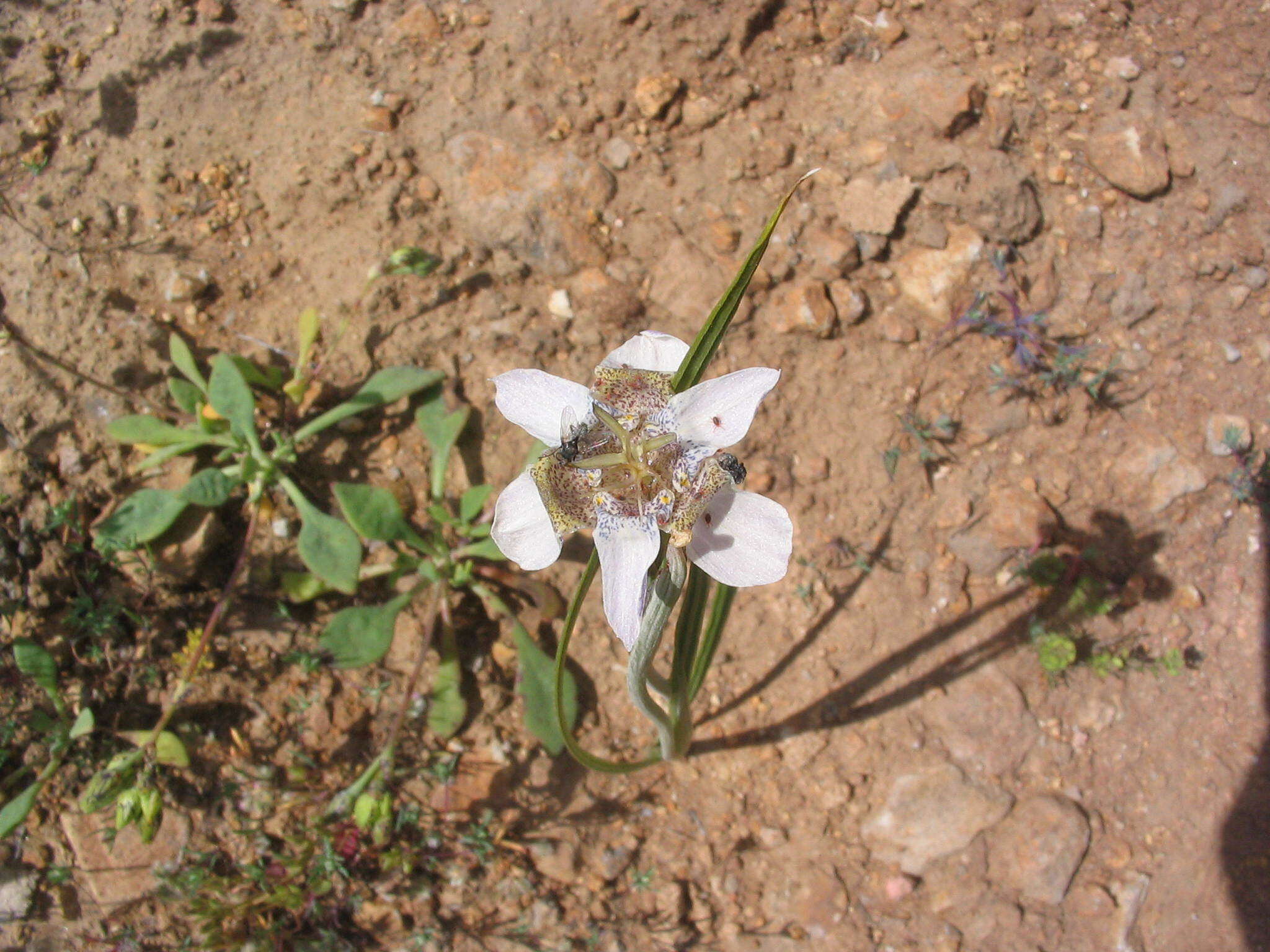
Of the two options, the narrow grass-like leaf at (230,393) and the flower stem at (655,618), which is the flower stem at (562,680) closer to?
the flower stem at (655,618)

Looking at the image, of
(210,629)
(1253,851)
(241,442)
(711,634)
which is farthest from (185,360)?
(1253,851)

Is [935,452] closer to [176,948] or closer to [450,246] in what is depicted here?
[450,246]

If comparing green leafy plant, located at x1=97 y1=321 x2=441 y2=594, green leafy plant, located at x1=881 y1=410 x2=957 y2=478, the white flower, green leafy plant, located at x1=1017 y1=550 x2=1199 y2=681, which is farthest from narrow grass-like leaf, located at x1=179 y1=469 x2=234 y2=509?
green leafy plant, located at x1=1017 y1=550 x2=1199 y2=681

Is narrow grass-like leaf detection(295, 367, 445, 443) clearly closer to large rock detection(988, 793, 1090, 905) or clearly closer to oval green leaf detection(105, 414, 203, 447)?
oval green leaf detection(105, 414, 203, 447)

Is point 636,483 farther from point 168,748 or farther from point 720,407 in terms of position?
point 168,748

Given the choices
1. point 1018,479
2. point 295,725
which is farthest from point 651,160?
point 295,725

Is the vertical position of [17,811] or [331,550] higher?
[331,550]
